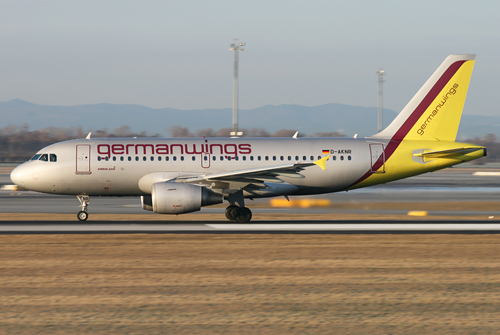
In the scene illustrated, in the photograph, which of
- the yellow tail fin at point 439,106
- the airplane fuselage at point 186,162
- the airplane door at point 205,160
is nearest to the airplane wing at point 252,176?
the airplane fuselage at point 186,162

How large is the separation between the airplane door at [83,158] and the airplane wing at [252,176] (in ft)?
13.5

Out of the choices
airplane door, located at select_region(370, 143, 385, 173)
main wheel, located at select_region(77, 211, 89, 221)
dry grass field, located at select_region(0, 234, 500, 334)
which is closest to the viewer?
dry grass field, located at select_region(0, 234, 500, 334)

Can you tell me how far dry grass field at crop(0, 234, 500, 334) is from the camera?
948 cm

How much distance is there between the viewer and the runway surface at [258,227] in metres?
22.3

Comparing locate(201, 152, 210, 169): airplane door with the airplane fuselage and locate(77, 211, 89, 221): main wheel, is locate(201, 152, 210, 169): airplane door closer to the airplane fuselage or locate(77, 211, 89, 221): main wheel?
the airplane fuselage

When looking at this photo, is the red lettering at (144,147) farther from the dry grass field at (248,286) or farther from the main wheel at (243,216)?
the dry grass field at (248,286)

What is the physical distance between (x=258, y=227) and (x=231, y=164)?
13.5 feet

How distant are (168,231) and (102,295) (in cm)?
1085

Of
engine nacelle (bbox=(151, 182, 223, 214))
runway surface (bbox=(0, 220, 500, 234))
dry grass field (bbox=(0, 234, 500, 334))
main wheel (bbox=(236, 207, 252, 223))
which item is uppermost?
engine nacelle (bbox=(151, 182, 223, 214))

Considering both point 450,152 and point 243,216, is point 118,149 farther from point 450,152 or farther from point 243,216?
A: point 450,152

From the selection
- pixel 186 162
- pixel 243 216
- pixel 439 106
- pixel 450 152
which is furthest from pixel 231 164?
pixel 439 106

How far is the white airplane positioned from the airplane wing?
54mm

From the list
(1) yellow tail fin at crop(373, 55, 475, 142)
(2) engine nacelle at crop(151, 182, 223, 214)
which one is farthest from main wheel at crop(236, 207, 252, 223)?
(1) yellow tail fin at crop(373, 55, 475, 142)

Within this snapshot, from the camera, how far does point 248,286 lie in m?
12.4
